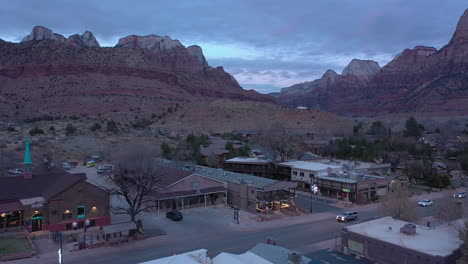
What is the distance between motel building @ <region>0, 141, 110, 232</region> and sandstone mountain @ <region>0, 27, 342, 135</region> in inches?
3127

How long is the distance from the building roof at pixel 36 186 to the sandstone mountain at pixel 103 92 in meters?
77.6

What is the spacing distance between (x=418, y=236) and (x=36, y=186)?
28.5 m

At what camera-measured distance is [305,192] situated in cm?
4753

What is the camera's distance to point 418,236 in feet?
78.2

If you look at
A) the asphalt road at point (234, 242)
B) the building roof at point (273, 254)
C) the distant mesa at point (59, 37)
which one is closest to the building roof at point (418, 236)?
the asphalt road at point (234, 242)

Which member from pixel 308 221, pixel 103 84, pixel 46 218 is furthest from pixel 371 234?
pixel 103 84

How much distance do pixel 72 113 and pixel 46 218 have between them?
9293 cm

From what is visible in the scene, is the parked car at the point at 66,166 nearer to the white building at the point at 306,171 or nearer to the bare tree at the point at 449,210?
the white building at the point at 306,171

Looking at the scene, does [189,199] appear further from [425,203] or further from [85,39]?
[85,39]

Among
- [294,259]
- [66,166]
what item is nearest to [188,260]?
[294,259]

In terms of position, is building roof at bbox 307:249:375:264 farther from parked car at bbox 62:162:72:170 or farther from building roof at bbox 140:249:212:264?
parked car at bbox 62:162:72:170

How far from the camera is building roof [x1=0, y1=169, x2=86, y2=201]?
101ft

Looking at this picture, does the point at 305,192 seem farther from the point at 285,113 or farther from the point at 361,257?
the point at 285,113

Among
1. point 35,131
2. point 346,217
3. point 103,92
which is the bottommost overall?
point 346,217
